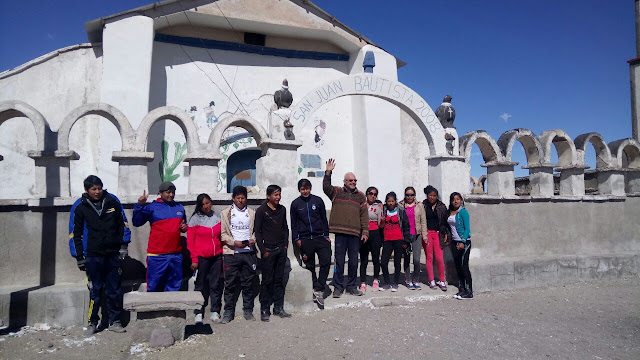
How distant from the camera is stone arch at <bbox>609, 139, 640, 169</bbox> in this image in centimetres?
944

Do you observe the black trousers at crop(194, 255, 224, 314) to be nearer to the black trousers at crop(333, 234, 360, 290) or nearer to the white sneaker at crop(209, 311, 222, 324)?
the white sneaker at crop(209, 311, 222, 324)

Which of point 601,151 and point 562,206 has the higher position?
point 601,151

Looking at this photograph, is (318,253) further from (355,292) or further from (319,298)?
(355,292)

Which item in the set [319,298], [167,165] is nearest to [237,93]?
[167,165]

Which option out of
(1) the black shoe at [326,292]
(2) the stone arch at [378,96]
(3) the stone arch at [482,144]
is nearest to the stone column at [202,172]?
(2) the stone arch at [378,96]

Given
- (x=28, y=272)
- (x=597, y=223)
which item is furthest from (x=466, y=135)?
(x=28, y=272)

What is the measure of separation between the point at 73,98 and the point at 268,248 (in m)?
7.49

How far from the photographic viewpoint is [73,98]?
1009cm

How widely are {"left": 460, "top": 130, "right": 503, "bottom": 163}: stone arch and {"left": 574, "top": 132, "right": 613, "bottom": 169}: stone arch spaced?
2.24m

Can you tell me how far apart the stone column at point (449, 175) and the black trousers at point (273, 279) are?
3.49 meters

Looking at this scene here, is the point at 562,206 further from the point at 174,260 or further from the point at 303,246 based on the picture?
the point at 174,260

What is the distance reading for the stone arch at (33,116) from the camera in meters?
5.84

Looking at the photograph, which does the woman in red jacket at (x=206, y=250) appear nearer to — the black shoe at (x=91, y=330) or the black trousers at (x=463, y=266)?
the black shoe at (x=91, y=330)

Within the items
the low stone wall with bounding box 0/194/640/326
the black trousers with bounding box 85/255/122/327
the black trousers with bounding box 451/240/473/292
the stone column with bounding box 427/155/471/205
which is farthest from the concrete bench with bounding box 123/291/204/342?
the stone column with bounding box 427/155/471/205
